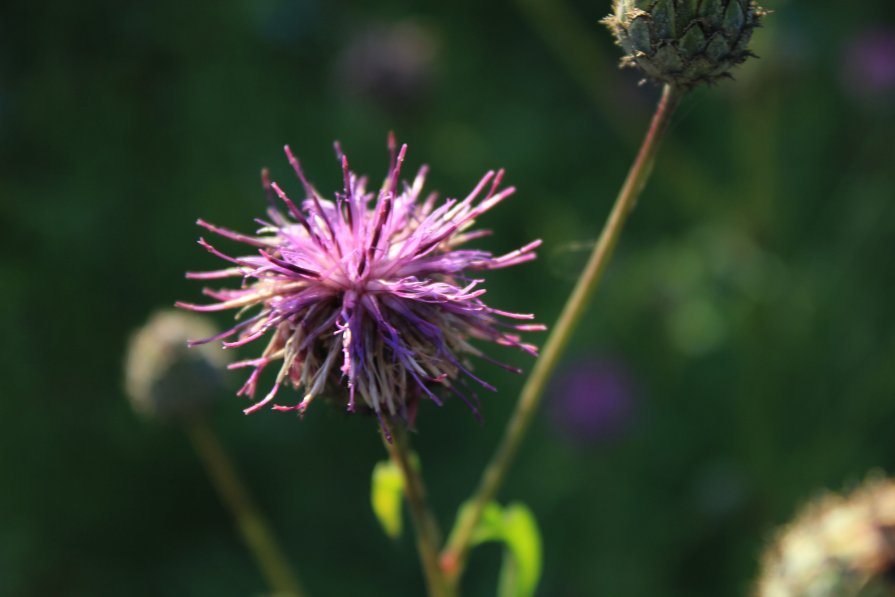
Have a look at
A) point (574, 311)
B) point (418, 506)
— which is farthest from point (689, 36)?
point (418, 506)

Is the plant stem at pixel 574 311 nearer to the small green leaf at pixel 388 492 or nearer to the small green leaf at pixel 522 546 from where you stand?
the small green leaf at pixel 522 546

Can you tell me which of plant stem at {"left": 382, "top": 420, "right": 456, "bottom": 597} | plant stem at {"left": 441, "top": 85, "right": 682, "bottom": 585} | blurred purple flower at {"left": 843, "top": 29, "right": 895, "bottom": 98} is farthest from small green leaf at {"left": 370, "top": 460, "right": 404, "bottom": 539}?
blurred purple flower at {"left": 843, "top": 29, "right": 895, "bottom": 98}

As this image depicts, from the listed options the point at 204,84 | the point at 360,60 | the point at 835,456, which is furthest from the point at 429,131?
the point at 835,456

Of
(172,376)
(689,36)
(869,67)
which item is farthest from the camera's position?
(869,67)

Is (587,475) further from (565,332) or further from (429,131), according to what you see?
(565,332)

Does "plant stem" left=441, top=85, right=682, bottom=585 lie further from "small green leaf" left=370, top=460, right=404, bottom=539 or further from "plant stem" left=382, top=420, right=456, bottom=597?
"small green leaf" left=370, top=460, right=404, bottom=539

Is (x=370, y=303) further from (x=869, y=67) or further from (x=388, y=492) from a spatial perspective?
(x=869, y=67)

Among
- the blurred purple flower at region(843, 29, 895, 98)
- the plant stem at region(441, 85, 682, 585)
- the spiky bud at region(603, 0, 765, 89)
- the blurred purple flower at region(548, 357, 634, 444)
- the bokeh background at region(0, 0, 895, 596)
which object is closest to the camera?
the spiky bud at region(603, 0, 765, 89)
